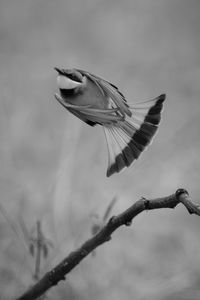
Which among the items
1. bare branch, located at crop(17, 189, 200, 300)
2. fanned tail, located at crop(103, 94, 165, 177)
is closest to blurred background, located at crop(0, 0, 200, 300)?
bare branch, located at crop(17, 189, 200, 300)

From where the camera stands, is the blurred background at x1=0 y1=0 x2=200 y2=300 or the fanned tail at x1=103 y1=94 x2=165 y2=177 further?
the blurred background at x1=0 y1=0 x2=200 y2=300

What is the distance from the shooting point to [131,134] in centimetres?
58

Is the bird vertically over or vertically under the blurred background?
over

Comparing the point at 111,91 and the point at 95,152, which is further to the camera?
the point at 95,152

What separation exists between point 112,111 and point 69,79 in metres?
0.05

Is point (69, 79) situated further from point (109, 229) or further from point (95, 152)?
point (95, 152)

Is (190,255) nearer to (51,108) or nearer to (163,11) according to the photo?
(51,108)

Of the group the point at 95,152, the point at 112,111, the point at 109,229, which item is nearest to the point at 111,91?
the point at 112,111

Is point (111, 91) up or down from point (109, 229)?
up

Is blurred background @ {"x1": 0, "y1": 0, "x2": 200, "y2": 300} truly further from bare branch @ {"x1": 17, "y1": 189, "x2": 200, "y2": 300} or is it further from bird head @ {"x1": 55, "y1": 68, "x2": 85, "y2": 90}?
bird head @ {"x1": 55, "y1": 68, "x2": 85, "y2": 90}

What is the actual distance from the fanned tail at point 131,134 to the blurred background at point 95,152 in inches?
10.6

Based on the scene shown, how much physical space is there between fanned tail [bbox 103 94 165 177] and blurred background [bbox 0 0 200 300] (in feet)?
0.88

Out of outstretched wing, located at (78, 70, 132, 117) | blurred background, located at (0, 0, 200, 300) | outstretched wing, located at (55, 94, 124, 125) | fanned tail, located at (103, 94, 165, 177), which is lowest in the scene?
blurred background, located at (0, 0, 200, 300)

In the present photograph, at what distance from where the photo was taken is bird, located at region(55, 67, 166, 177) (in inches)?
20.8
